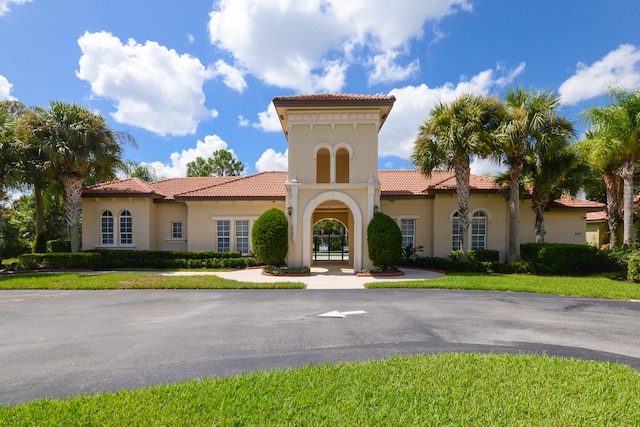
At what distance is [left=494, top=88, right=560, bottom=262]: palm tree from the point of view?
1501 centimetres

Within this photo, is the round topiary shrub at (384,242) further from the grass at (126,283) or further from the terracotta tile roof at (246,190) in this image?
the terracotta tile roof at (246,190)

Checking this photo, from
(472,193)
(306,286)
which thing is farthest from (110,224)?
(472,193)

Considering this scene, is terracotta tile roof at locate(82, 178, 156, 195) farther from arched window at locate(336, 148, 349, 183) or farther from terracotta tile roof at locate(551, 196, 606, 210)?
terracotta tile roof at locate(551, 196, 606, 210)

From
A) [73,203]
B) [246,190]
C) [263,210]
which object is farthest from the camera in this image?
[246,190]

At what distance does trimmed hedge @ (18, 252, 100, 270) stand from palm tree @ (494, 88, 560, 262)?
74.7 feet

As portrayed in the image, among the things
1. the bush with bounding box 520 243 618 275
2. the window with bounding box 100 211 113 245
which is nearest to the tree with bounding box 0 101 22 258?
the window with bounding box 100 211 113 245

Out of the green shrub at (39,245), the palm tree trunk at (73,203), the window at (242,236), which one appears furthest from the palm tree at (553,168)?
the green shrub at (39,245)

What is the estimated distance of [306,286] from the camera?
1227 centimetres

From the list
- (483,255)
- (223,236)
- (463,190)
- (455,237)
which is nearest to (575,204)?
(483,255)

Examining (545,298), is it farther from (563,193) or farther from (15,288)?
(15,288)

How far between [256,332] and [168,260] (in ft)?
43.4

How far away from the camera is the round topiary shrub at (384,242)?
14.7m

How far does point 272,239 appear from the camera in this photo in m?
14.9

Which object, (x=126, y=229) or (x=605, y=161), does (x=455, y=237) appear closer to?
(x=605, y=161)
